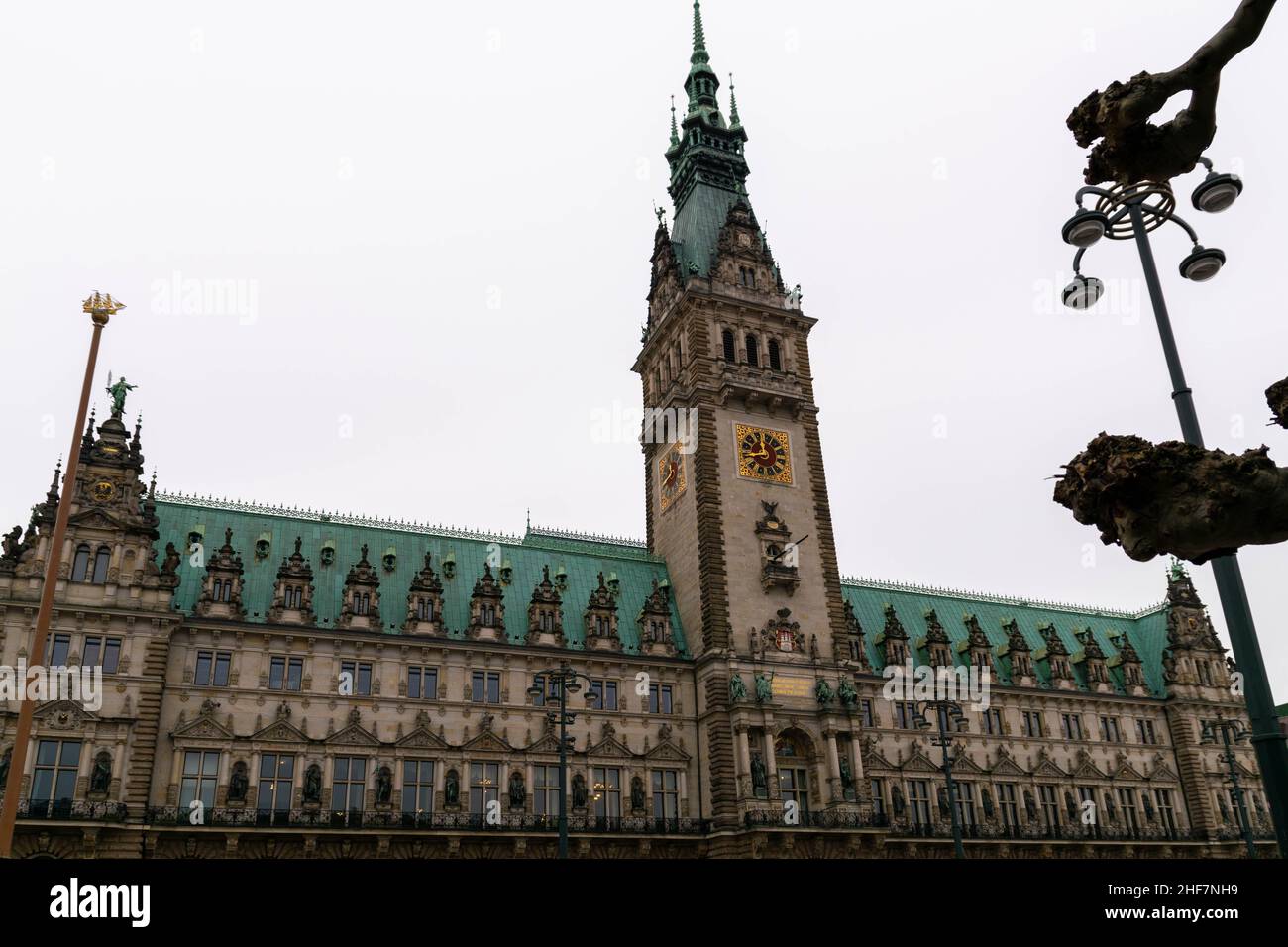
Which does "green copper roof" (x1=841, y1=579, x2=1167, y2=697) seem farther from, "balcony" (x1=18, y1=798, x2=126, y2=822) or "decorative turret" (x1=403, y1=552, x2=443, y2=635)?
"balcony" (x1=18, y1=798, x2=126, y2=822)

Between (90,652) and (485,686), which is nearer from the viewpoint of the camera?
(90,652)

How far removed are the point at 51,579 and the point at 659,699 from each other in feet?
126

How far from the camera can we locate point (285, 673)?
51344 mm

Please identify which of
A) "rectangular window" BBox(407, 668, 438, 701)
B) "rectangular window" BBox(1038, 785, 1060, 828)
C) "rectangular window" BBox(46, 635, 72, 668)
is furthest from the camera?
"rectangular window" BBox(1038, 785, 1060, 828)

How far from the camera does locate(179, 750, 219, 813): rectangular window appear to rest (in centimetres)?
4712

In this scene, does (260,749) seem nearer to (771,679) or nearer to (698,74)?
(771,679)

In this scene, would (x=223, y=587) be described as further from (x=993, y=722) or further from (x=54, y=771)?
(x=993, y=722)

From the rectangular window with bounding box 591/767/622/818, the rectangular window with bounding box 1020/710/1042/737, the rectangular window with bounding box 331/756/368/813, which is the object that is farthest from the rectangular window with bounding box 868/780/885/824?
the rectangular window with bounding box 331/756/368/813

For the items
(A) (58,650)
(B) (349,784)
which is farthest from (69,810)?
(B) (349,784)

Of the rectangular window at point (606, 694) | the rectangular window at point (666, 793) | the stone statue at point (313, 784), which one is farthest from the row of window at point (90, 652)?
the rectangular window at point (666, 793)

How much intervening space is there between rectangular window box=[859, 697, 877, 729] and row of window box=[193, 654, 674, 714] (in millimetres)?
14872

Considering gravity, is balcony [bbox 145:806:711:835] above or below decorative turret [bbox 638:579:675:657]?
below

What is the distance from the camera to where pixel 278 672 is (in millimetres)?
51312
